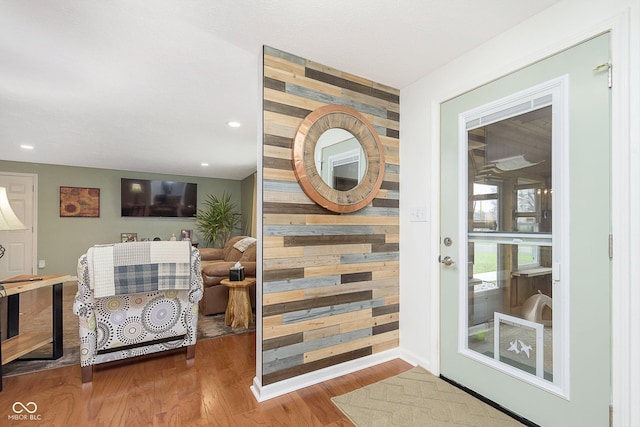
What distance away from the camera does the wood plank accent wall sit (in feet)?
6.40

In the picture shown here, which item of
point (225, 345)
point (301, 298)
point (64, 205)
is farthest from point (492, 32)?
point (64, 205)

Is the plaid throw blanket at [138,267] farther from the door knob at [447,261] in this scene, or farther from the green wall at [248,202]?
the green wall at [248,202]

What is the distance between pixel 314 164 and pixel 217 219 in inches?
204

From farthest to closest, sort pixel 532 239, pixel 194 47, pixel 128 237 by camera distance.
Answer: pixel 128 237 → pixel 194 47 → pixel 532 239

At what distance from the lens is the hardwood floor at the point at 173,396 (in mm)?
1688

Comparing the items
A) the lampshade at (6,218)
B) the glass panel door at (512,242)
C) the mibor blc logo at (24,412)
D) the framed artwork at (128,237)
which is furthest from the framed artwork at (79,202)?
the glass panel door at (512,242)

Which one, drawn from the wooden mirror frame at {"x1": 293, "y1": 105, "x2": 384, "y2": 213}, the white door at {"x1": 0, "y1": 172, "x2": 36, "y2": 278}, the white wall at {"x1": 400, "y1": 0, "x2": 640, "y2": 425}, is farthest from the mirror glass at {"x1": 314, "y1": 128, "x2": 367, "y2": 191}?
the white door at {"x1": 0, "y1": 172, "x2": 36, "y2": 278}

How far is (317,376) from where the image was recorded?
209 centimetres

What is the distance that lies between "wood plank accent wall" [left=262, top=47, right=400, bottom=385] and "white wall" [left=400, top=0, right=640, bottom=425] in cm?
15

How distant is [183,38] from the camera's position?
1.87 metres

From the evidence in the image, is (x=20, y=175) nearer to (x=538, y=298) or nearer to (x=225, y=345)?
(x=225, y=345)

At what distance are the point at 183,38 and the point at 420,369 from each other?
2864mm

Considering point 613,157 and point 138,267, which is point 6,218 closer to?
point 138,267

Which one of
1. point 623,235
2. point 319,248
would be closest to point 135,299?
point 319,248
